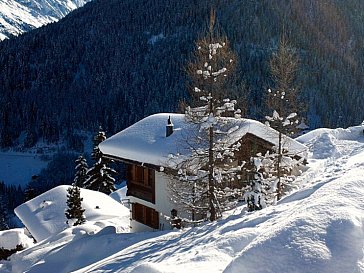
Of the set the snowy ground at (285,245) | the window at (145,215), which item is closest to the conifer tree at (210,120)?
the snowy ground at (285,245)

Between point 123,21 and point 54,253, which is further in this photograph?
point 123,21

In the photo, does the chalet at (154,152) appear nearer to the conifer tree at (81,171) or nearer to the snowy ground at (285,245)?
the snowy ground at (285,245)

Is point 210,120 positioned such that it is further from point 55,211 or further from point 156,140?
point 55,211

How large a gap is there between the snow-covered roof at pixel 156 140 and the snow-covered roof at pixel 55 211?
1094 centimetres

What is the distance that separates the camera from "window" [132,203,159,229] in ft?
64.0

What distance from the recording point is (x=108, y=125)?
138750 mm

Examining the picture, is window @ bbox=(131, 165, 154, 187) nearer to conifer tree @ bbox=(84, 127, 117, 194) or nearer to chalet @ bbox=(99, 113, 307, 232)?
chalet @ bbox=(99, 113, 307, 232)

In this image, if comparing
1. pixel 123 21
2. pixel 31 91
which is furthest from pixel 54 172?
pixel 123 21

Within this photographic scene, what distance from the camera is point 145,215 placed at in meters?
20.5

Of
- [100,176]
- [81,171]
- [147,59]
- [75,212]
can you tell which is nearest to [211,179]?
[75,212]

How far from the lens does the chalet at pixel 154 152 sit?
17453 millimetres

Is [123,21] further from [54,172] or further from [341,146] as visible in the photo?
[341,146]

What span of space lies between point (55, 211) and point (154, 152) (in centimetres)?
1655

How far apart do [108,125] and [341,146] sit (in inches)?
4587
